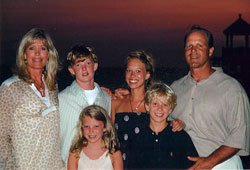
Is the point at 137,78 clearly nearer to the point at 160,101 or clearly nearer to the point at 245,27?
the point at 160,101

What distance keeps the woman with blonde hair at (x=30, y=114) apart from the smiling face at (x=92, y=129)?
1.10ft

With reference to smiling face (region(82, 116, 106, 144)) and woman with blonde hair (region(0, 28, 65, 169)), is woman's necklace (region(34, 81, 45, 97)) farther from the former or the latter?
smiling face (region(82, 116, 106, 144))

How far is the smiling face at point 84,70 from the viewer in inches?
171

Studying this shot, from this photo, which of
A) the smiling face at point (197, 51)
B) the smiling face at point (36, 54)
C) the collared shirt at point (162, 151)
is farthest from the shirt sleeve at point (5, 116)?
the smiling face at point (197, 51)

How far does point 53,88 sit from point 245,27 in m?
18.1

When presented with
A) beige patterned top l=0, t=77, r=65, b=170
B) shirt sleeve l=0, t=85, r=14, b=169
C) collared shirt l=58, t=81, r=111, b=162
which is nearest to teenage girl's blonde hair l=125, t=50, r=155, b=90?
collared shirt l=58, t=81, r=111, b=162

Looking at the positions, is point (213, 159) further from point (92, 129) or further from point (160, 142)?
point (92, 129)

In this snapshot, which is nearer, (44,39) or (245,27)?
(44,39)

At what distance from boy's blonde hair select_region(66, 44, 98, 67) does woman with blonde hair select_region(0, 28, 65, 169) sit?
0.35 m

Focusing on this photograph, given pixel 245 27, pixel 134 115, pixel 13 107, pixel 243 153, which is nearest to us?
pixel 13 107

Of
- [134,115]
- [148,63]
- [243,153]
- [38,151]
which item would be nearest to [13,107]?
[38,151]

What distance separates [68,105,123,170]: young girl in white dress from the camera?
4.10 m

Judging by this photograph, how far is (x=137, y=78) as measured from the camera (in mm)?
4504

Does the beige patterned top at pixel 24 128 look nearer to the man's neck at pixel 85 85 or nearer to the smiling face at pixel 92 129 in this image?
the smiling face at pixel 92 129
